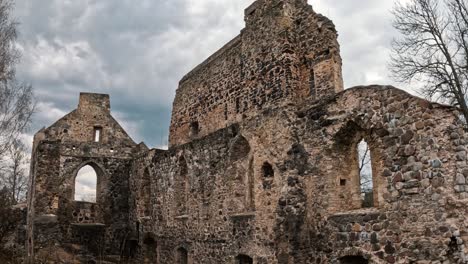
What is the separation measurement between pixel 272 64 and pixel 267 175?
177 inches

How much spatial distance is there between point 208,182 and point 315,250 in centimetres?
472

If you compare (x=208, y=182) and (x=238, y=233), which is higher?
(x=208, y=182)

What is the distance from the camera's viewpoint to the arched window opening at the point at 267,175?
10930 millimetres

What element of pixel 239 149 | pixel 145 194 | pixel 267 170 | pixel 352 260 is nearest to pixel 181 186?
pixel 145 194

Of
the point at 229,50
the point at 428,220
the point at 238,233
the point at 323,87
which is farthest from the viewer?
the point at 229,50

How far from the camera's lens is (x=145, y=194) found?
17906mm

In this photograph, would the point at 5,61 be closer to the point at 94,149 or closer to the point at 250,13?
the point at 94,149

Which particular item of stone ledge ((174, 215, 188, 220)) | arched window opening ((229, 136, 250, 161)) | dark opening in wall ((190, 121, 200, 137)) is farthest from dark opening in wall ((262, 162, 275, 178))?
dark opening in wall ((190, 121, 200, 137))

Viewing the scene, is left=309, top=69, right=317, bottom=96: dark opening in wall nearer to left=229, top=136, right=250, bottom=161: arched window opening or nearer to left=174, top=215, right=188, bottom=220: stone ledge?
left=229, top=136, right=250, bottom=161: arched window opening

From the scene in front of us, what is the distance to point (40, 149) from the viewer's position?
688 inches

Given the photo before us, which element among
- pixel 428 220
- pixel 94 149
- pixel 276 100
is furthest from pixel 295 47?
A: pixel 94 149

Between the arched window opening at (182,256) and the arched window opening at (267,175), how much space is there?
5.08m

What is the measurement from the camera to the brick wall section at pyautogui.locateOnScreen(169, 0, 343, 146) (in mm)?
13188

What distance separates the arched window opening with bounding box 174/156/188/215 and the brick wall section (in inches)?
97.6
